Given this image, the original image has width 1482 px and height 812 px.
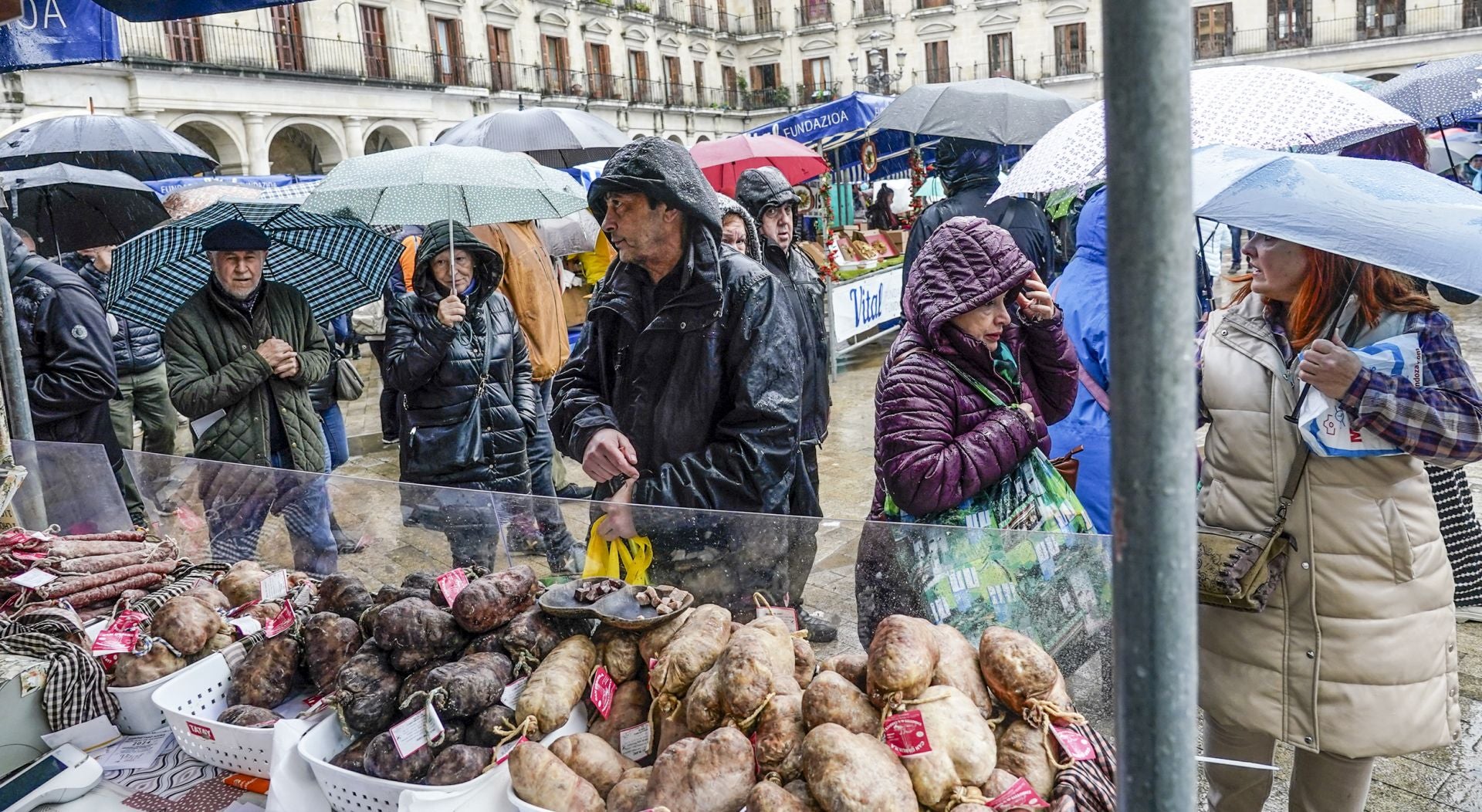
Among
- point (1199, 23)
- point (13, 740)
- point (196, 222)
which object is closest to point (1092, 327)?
point (13, 740)

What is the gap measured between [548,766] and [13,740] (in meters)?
1.31

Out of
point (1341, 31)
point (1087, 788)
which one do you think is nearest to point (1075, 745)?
point (1087, 788)

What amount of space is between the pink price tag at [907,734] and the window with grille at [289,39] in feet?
92.5

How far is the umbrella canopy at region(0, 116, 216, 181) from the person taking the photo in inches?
297

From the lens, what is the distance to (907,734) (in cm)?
160

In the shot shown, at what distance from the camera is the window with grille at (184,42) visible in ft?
77.7

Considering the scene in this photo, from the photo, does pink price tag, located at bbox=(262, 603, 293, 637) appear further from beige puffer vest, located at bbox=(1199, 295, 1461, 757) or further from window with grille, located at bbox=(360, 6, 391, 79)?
window with grille, located at bbox=(360, 6, 391, 79)

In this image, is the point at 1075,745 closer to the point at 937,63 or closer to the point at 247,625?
the point at 247,625

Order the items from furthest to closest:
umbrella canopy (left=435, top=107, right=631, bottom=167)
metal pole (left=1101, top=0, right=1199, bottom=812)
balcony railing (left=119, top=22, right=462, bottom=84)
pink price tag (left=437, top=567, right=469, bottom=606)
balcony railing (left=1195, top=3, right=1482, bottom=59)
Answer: balcony railing (left=1195, top=3, right=1482, bottom=59) < balcony railing (left=119, top=22, right=462, bottom=84) < umbrella canopy (left=435, top=107, right=631, bottom=167) < pink price tag (left=437, top=567, right=469, bottom=606) < metal pole (left=1101, top=0, right=1199, bottom=812)

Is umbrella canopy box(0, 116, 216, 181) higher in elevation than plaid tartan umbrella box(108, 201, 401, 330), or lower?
higher

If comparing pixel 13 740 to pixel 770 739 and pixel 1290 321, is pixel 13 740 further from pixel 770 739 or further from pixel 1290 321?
pixel 1290 321

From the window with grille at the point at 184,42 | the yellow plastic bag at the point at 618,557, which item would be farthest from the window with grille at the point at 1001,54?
the yellow plastic bag at the point at 618,557

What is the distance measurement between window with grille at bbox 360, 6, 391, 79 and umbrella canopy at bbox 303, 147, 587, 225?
26162mm

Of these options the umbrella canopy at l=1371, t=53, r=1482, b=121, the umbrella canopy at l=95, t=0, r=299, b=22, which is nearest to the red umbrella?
the umbrella canopy at l=1371, t=53, r=1482, b=121
